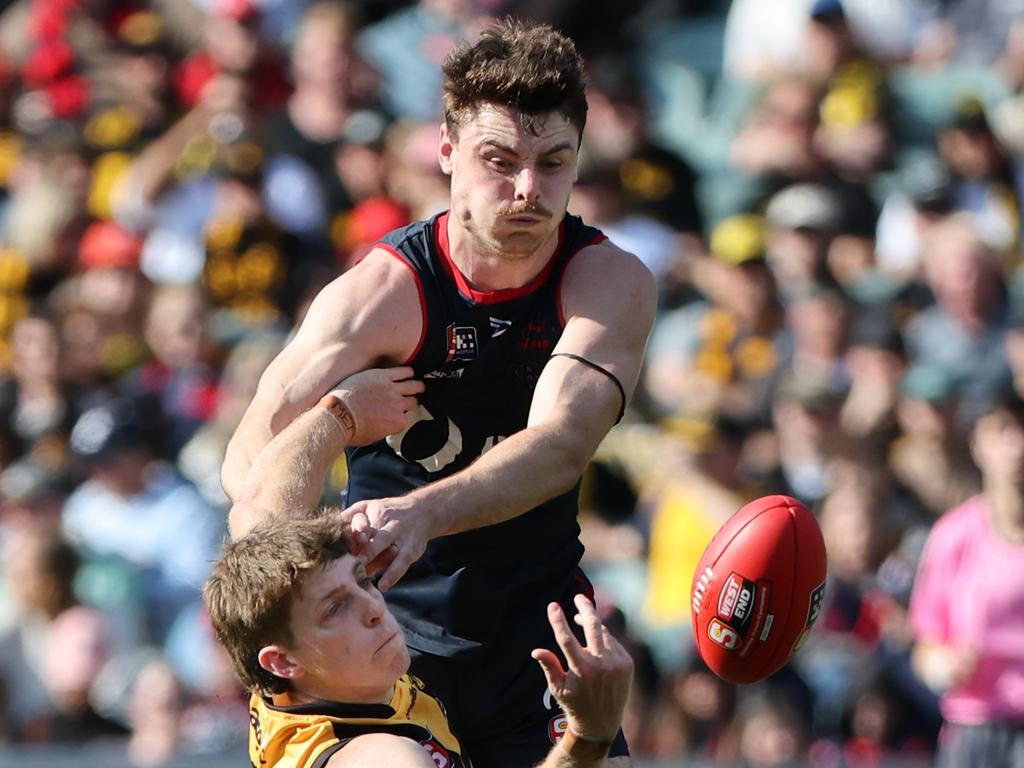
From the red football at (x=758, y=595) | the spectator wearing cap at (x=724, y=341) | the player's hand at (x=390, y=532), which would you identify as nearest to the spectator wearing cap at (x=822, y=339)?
the spectator wearing cap at (x=724, y=341)

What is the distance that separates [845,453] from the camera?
8.38 metres

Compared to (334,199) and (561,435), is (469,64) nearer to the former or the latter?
(561,435)

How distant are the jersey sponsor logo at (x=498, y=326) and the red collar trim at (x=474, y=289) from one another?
49 mm

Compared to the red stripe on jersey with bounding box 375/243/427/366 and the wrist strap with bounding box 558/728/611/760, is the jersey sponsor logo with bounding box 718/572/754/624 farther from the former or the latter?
the wrist strap with bounding box 558/728/611/760

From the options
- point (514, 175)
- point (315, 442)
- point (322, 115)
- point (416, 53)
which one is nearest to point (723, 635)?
point (315, 442)

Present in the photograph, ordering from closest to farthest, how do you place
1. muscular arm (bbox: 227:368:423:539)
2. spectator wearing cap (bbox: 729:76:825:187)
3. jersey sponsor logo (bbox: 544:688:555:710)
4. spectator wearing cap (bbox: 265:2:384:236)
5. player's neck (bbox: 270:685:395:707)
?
player's neck (bbox: 270:685:395:707), muscular arm (bbox: 227:368:423:539), jersey sponsor logo (bbox: 544:688:555:710), spectator wearing cap (bbox: 729:76:825:187), spectator wearing cap (bbox: 265:2:384:236)

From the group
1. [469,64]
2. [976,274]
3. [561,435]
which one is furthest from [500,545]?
[976,274]

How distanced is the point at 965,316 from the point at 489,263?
13.6ft

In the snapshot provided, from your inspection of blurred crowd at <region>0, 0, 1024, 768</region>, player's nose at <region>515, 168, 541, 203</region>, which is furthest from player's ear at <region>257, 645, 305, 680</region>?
blurred crowd at <region>0, 0, 1024, 768</region>

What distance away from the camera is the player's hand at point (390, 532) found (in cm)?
419

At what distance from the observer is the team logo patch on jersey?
16.6 ft

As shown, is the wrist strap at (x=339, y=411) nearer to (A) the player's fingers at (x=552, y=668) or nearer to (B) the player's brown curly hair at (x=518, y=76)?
(B) the player's brown curly hair at (x=518, y=76)

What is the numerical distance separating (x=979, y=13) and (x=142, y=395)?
194 inches

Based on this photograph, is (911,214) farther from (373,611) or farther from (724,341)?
(373,611)
